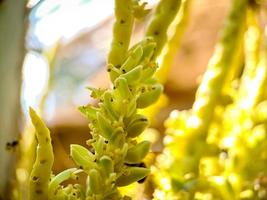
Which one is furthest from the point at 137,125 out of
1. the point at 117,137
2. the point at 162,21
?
the point at 162,21

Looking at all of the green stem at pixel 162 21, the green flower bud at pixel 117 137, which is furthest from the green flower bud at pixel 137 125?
the green stem at pixel 162 21

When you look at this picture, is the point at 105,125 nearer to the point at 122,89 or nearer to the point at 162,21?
the point at 122,89

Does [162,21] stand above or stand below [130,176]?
above

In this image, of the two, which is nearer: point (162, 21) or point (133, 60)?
point (133, 60)

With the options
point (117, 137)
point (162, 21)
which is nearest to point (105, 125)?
point (117, 137)

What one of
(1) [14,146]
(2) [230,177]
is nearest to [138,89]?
(1) [14,146]

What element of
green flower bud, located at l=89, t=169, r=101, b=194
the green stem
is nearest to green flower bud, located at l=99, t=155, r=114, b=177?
green flower bud, located at l=89, t=169, r=101, b=194

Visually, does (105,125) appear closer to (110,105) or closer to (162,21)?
(110,105)

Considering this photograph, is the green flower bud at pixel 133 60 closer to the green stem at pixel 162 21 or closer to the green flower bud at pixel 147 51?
the green flower bud at pixel 147 51
